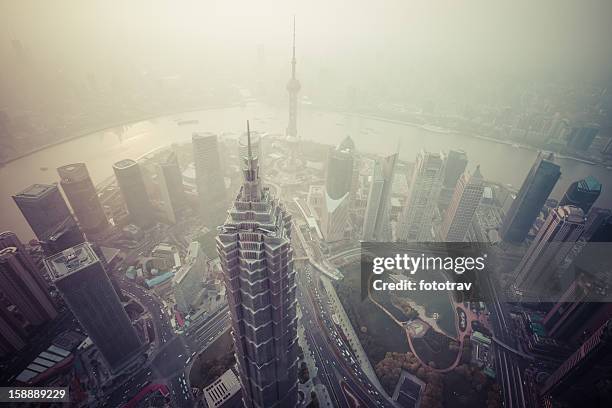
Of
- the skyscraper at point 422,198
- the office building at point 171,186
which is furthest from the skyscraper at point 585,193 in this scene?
the office building at point 171,186

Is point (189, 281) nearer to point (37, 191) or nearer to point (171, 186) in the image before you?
point (171, 186)

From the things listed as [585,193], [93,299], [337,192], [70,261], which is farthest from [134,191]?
[585,193]

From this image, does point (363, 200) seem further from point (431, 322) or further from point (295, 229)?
point (431, 322)

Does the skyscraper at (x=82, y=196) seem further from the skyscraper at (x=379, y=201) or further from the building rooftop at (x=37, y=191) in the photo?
the skyscraper at (x=379, y=201)

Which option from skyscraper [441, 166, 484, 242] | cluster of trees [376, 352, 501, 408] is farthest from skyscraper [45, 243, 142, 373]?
skyscraper [441, 166, 484, 242]

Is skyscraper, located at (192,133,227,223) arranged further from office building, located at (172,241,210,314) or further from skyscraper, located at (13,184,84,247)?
skyscraper, located at (13,184,84,247)
